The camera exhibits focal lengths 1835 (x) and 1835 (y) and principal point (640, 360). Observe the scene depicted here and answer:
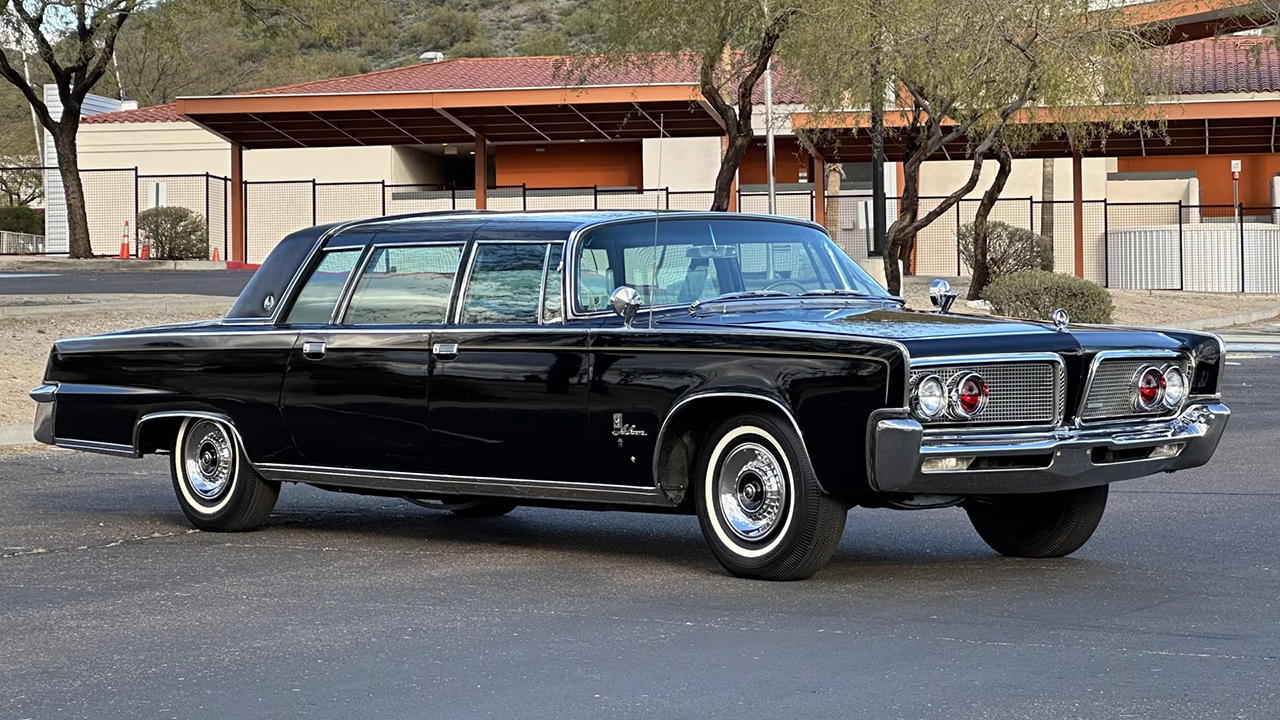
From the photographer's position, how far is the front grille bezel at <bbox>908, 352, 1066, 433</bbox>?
7.30m

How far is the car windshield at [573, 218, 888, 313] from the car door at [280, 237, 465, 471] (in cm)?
81

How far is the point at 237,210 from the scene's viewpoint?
155 ft

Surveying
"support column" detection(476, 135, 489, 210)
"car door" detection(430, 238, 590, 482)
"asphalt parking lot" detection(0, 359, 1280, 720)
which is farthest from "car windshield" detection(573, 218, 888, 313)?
"support column" detection(476, 135, 489, 210)

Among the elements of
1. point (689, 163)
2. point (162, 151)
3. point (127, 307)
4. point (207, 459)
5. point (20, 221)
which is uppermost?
point (162, 151)

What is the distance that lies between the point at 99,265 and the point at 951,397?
36359mm

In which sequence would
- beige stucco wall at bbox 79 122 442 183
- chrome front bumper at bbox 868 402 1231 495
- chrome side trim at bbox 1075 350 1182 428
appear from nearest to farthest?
1. chrome front bumper at bbox 868 402 1231 495
2. chrome side trim at bbox 1075 350 1182 428
3. beige stucco wall at bbox 79 122 442 183

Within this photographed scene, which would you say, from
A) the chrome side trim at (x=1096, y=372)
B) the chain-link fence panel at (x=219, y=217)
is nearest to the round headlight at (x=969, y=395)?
the chrome side trim at (x=1096, y=372)

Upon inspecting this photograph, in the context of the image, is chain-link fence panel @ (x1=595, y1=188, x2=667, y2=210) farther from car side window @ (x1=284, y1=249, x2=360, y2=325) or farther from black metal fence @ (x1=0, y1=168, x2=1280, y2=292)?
car side window @ (x1=284, y1=249, x2=360, y2=325)

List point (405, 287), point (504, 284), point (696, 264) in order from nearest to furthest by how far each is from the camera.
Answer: point (696, 264)
point (504, 284)
point (405, 287)

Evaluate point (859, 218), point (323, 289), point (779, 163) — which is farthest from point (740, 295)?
point (779, 163)

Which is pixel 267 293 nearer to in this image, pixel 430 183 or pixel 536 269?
pixel 536 269

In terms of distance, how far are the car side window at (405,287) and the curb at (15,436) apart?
21.9 feet

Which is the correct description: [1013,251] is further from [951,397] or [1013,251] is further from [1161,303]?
[951,397]

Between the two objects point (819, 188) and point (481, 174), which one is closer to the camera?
point (819, 188)
